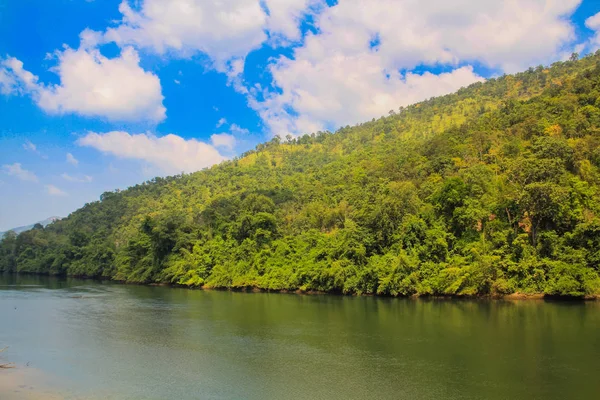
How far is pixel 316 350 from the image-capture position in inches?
909

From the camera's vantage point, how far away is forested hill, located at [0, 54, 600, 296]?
40.4m

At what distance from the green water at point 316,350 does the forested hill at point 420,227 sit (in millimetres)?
5478

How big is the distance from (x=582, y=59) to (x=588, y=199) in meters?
78.6

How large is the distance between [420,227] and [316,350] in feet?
88.8

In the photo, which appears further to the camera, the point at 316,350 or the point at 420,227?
the point at 420,227

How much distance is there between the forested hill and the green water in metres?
5.48

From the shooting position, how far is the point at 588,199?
40.0m

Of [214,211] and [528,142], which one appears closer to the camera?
[528,142]

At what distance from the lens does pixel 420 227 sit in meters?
46.8

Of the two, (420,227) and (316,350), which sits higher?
(420,227)

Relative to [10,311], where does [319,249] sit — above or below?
above

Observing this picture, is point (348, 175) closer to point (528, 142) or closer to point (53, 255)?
point (528, 142)

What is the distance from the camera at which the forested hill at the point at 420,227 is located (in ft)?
133

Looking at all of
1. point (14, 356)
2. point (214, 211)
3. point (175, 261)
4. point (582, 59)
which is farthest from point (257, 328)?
point (582, 59)
